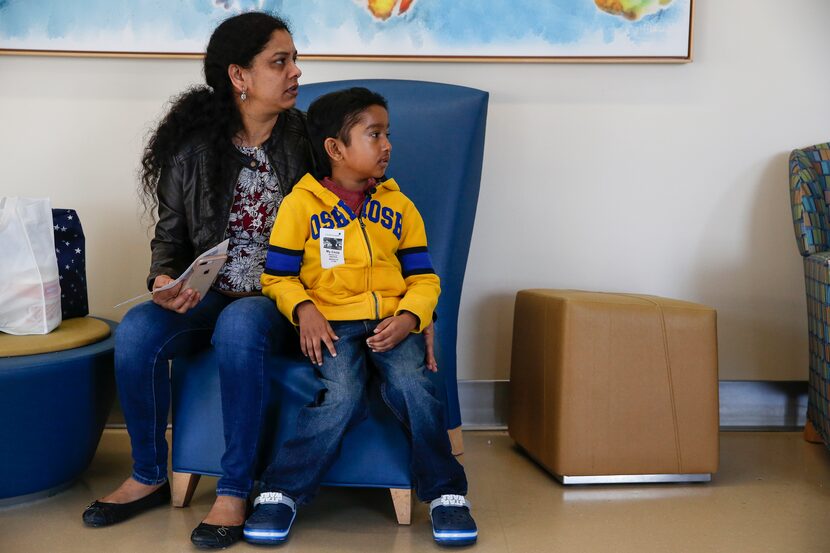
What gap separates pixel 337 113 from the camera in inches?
79.2

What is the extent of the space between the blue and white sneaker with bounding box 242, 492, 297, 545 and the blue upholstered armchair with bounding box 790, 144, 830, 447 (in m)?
1.38

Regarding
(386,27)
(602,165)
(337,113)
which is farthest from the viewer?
(602,165)

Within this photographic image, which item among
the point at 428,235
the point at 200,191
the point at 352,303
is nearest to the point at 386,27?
the point at 428,235

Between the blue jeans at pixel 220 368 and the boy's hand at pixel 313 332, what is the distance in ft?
0.23

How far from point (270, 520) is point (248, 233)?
660 mm

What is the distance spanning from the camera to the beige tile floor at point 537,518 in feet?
6.00

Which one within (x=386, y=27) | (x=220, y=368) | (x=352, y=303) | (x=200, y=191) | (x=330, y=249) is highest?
(x=386, y=27)

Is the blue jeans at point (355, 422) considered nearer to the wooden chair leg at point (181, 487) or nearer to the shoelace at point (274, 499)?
the shoelace at point (274, 499)

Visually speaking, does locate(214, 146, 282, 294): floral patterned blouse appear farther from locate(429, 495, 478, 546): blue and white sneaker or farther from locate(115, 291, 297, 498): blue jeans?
locate(429, 495, 478, 546): blue and white sneaker

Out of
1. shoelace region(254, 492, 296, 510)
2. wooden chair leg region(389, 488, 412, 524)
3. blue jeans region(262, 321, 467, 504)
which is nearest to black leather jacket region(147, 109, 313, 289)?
blue jeans region(262, 321, 467, 504)

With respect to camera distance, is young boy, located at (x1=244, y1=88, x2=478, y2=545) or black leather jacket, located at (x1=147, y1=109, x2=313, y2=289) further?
black leather jacket, located at (x1=147, y1=109, x2=313, y2=289)

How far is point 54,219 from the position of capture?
7.23ft

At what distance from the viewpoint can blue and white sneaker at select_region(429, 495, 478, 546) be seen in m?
1.81

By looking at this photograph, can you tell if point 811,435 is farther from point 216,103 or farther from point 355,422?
point 216,103
